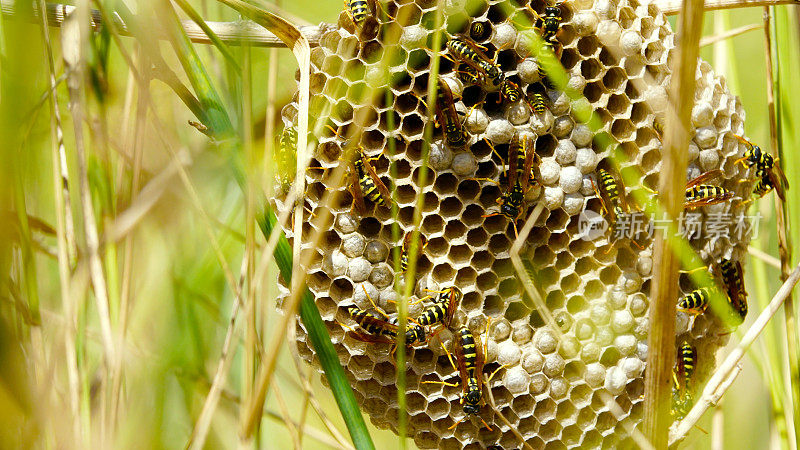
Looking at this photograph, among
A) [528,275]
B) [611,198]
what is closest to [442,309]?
[528,275]

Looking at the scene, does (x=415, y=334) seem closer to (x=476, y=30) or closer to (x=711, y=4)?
(x=476, y=30)

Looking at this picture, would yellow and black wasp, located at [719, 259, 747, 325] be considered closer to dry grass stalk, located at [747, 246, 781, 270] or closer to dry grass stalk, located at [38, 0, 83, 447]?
dry grass stalk, located at [747, 246, 781, 270]

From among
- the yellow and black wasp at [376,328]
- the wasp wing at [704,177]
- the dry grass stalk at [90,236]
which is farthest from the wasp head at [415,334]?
the wasp wing at [704,177]

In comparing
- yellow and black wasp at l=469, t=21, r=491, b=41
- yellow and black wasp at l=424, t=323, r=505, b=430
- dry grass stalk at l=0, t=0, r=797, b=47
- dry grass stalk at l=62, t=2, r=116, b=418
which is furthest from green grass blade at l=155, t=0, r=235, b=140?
yellow and black wasp at l=424, t=323, r=505, b=430

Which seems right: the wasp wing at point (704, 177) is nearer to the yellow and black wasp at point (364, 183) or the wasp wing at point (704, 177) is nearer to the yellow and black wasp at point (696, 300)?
the yellow and black wasp at point (696, 300)

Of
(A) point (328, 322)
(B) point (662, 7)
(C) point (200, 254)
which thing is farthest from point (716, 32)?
(C) point (200, 254)
